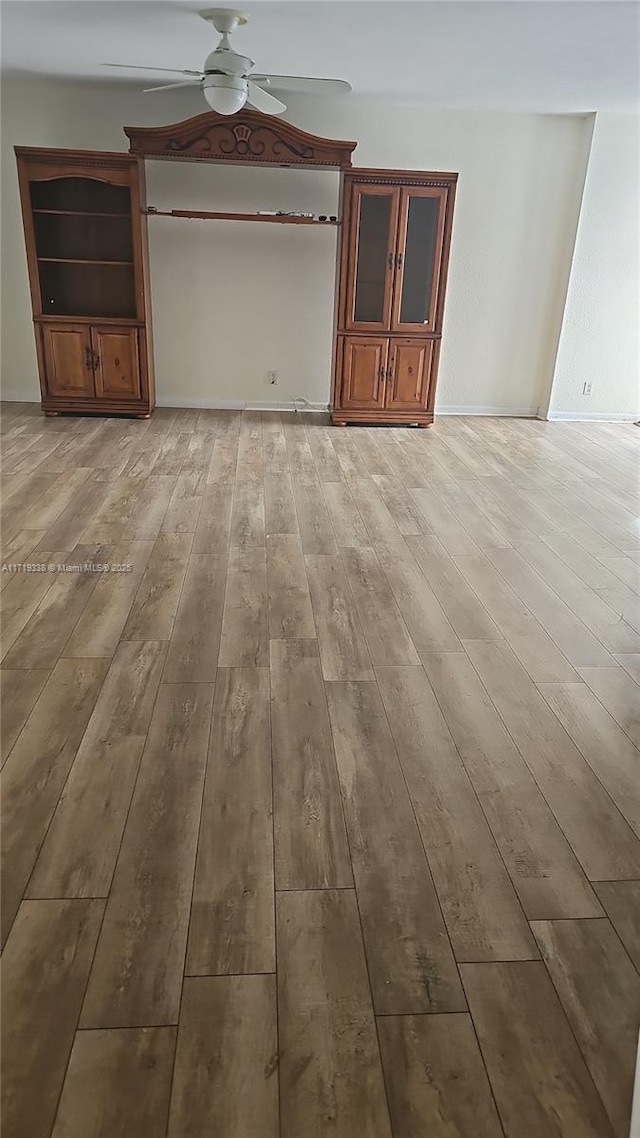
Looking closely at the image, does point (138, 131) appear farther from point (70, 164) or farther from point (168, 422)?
point (168, 422)

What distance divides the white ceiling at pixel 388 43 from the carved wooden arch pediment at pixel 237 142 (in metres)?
0.39

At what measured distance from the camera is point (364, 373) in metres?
6.18

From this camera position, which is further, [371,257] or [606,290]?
[606,290]

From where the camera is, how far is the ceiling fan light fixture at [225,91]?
409cm

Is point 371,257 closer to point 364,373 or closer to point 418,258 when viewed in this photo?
point 418,258

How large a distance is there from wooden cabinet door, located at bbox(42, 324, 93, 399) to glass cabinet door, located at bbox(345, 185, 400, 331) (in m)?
2.08

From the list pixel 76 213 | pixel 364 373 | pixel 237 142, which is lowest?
pixel 364 373

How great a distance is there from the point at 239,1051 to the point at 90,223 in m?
6.02

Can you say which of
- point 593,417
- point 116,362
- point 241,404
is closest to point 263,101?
point 116,362

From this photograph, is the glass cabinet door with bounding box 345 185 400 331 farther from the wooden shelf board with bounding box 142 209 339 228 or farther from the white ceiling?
the white ceiling

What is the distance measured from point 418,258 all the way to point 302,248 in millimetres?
989

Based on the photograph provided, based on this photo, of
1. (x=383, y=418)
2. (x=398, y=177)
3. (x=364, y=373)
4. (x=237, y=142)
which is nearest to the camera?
(x=237, y=142)

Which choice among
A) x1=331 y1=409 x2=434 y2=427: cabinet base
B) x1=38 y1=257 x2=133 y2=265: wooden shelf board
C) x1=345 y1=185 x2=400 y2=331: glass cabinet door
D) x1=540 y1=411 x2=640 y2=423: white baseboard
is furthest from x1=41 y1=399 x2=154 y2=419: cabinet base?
x1=540 y1=411 x2=640 y2=423: white baseboard

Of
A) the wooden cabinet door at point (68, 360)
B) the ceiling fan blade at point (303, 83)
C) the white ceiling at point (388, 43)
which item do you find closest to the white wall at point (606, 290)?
the white ceiling at point (388, 43)
